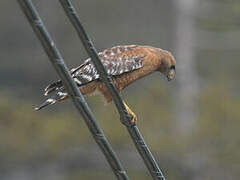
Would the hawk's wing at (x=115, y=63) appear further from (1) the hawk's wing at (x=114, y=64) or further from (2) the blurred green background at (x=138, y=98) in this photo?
(2) the blurred green background at (x=138, y=98)

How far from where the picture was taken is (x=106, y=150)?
2646mm

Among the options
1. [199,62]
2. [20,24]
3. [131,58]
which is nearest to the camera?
[131,58]

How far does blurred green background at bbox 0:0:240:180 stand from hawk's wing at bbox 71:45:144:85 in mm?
7739

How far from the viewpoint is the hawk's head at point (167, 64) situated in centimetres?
471

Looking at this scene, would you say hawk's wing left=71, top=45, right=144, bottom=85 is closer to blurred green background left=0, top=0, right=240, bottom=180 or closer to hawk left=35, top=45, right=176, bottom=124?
hawk left=35, top=45, right=176, bottom=124

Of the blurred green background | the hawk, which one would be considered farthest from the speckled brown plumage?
the blurred green background

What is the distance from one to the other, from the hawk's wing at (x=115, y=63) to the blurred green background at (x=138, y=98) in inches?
305

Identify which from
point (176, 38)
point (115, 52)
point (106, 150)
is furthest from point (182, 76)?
point (106, 150)

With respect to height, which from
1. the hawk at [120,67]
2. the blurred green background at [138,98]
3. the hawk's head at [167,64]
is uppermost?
the hawk at [120,67]

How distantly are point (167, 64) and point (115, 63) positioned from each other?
546 millimetres

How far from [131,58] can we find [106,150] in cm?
187

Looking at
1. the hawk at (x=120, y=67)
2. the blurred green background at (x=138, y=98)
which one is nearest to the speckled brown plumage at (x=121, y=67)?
the hawk at (x=120, y=67)

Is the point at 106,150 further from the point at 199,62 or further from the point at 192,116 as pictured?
the point at 199,62

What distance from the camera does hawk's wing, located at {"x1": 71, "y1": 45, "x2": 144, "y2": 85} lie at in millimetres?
4195
